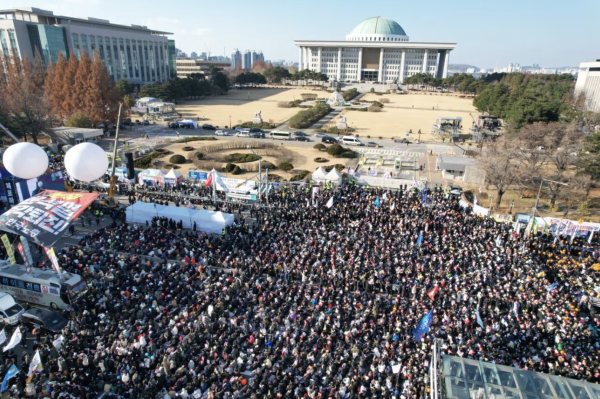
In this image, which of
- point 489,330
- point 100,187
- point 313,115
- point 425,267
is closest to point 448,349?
point 489,330

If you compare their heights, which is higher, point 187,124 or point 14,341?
point 187,124

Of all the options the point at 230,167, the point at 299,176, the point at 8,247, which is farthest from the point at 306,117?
the point at 8,247

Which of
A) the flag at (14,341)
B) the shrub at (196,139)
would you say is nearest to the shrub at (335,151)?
the shrub at (196,139)

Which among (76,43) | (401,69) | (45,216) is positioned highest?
(76,43)

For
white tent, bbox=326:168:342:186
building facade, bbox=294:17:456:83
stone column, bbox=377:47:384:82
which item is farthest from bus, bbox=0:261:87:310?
stone column, bbox=377:47:384:82

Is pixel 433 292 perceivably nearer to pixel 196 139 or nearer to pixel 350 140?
pixel 350 140

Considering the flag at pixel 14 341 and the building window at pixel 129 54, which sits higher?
the building window at pixel 129 54

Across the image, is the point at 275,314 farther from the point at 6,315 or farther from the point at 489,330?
the point at 6,315

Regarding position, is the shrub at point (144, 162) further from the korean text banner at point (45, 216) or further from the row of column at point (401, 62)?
the row of column at point (401, 62)
